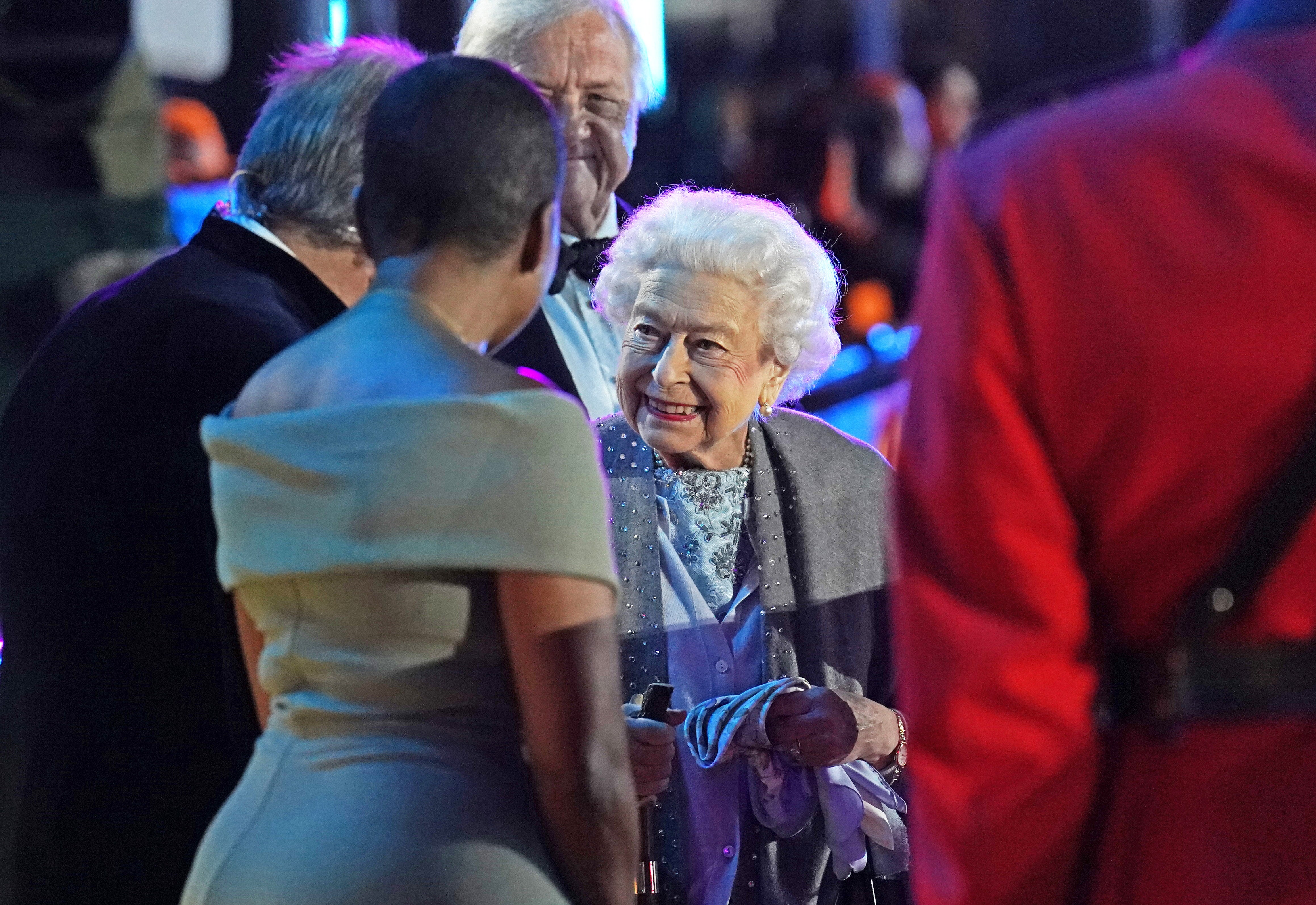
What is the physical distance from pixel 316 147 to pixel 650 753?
1.00 meters

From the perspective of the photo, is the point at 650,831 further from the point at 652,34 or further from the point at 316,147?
the point at 652,34

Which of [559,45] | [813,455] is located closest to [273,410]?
[813,455]

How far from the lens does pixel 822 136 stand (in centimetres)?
916

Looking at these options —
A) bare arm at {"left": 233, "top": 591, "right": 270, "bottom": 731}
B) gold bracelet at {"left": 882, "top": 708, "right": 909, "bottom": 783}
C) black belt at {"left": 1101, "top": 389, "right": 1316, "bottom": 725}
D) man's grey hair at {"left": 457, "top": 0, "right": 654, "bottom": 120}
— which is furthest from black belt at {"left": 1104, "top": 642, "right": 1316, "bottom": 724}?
man's grey hair at {"left": 457, "top": 0, "right": 654, "bottom": 120}

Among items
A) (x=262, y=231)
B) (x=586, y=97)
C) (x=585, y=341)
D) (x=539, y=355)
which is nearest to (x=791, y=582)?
(x=539, y=355)

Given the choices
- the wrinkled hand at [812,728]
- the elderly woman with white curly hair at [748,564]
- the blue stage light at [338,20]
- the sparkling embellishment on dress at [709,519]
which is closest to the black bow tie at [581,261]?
the elderly woman with white curly hair at [748,564]

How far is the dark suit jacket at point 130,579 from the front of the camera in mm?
2365

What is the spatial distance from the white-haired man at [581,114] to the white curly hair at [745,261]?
1.51 feet

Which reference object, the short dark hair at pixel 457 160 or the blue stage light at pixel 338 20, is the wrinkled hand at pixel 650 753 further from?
the blue stage light at pixel 338 20

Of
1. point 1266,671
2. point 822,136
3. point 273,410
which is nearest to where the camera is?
point 1266,671

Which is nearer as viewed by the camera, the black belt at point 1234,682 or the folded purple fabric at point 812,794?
the black belt at point 1234,682

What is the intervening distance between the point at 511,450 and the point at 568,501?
0.26ft

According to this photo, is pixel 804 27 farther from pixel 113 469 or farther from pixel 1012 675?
pixel 1012 675

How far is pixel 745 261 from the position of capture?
9.09 feet
